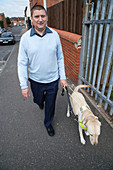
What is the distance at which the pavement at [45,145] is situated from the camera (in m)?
2.01

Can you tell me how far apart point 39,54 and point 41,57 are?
6 cm

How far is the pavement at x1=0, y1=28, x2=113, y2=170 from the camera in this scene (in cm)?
201

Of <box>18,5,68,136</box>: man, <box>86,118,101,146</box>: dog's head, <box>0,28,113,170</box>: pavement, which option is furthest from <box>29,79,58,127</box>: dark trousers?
<box>86,118,101,146</box>: dog's head

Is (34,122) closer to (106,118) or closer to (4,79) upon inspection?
(106,118)

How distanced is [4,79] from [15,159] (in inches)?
155

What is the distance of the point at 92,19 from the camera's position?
2898 mm

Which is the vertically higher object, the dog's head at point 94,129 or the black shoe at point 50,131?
the dog's head at point 94,129

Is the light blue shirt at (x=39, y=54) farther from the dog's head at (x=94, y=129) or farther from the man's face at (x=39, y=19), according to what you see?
the dog's head at (x=94, y=129)

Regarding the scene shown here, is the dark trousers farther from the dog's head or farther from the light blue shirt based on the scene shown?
the dog's head

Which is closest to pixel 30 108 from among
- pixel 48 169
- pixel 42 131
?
pixel 42 131

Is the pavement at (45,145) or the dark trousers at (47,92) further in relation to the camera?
the dark trousers at (47,92)

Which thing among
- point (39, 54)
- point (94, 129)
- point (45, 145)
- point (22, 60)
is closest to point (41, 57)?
point (39, 54)

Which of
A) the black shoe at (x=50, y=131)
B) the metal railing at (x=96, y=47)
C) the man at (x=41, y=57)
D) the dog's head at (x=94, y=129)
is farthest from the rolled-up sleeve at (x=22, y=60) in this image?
the metal railing at (x=96, y=47)

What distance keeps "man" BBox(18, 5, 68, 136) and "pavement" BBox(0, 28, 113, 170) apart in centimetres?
65
